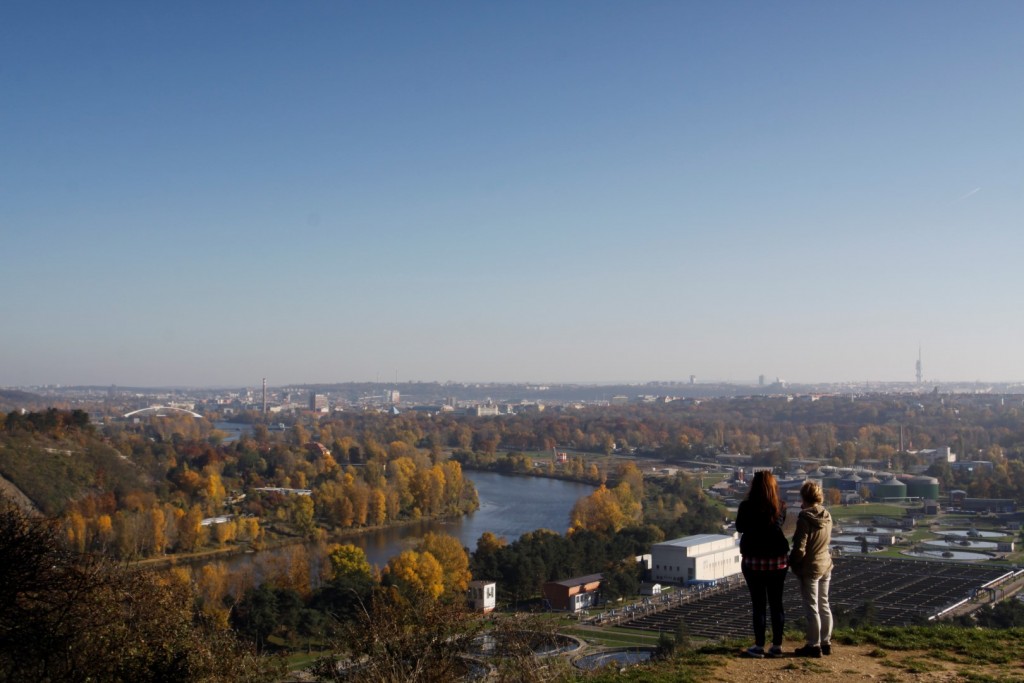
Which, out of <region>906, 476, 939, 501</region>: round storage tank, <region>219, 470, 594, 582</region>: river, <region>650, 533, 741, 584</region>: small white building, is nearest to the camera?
<region>650, 533, 741, 584</region>: small white building

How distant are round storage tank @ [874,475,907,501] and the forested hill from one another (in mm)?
12864

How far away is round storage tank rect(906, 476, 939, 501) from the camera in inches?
671

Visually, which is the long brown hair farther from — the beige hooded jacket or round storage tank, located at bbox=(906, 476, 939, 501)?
round storage tank, located at bbox=(906, 476, 939, 501)

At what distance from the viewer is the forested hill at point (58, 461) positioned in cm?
1212

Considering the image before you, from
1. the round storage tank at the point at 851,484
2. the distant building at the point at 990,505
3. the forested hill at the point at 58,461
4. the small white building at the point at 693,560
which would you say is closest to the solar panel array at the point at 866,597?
the small white building at the point at 693,560

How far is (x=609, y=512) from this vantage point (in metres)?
12.2

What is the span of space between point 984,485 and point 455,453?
13041mm

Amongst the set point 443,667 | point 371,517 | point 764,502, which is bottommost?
point 371,517

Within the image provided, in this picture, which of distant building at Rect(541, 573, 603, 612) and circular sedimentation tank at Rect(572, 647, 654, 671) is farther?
distant building at Rect(541, 573, 603, 612)

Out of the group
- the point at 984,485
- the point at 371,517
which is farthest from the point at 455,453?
the point at 984,485

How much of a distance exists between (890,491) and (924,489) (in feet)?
2.13

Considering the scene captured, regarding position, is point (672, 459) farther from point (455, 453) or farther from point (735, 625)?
point (735, 625)

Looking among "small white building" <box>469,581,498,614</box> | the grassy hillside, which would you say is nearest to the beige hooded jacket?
"small white building" <box>469,581,498,614</box>

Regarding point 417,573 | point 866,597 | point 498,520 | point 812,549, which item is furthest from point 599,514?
point 812,549
